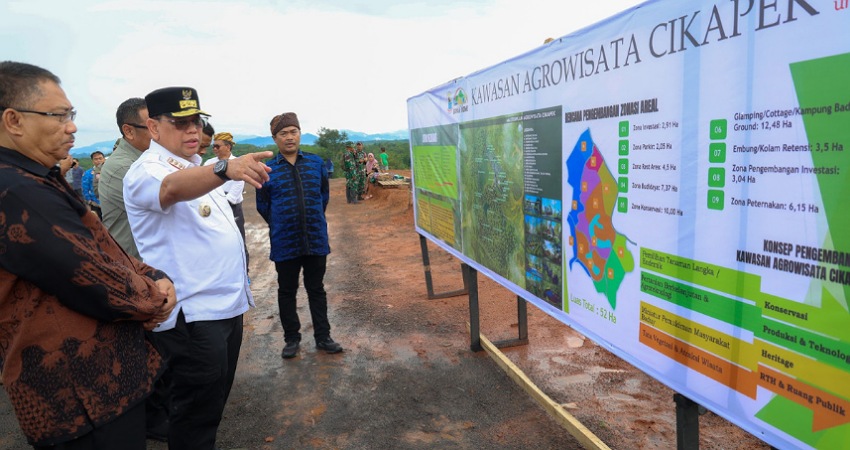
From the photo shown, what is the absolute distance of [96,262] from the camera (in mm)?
1697

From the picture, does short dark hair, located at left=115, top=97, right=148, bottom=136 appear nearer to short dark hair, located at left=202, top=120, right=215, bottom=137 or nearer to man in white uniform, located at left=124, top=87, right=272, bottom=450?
man in white uniform, located at left=124, top=87, right=272, bottom=450

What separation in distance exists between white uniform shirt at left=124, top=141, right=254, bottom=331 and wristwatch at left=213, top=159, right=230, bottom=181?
39 centimetres

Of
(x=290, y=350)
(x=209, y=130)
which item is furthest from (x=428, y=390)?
(x=209, y=130)

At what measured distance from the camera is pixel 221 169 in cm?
226

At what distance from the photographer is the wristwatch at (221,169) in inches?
89.0

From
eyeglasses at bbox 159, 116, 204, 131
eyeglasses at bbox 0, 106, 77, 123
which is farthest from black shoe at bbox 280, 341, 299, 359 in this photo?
eyeglasses at bbox 0, 106, 77, 123

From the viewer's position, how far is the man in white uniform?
258 cm

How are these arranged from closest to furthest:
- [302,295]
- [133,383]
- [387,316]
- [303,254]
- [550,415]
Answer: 1. [133,383]
2. [550,415]
3. [303,254]
4. [387,316]
5. [302,295]

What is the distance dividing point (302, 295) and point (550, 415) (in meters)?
4.36

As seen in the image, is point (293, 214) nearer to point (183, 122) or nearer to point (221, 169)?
point (183, 122)

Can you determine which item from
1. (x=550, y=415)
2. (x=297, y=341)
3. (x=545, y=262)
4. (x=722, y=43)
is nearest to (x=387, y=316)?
(x=297, y=341)

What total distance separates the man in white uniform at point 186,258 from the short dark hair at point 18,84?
75 cm

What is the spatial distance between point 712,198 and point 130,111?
11.2ft

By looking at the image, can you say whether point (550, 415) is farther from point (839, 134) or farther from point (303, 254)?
Answer: point (839, 134)
